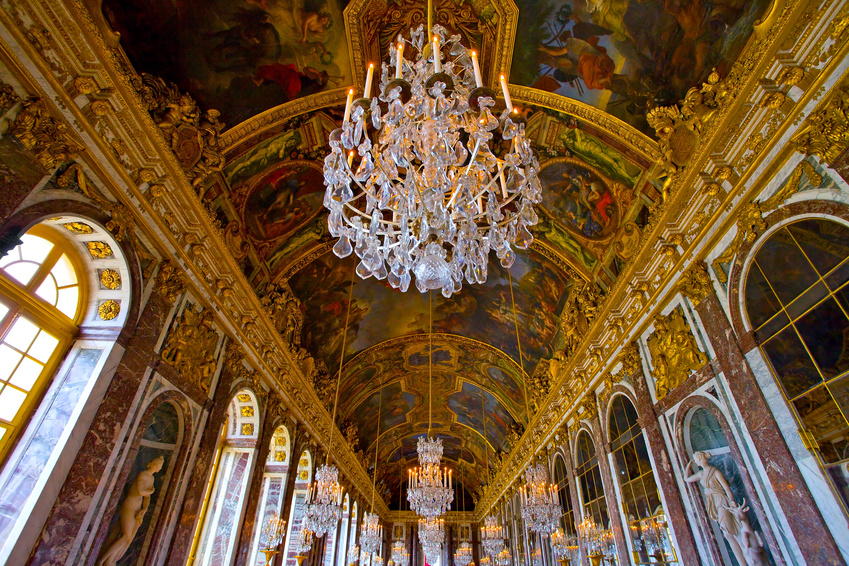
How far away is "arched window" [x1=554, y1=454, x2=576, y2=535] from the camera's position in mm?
11430

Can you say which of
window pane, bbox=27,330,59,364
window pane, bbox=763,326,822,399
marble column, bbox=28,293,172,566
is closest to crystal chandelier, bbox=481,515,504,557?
window pane, bbox=763,326,822,399

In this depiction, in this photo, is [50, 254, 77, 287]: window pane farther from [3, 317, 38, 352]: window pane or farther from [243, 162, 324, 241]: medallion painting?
[243, 162, 324, 241]: medallion painting

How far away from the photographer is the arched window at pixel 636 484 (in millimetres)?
6809

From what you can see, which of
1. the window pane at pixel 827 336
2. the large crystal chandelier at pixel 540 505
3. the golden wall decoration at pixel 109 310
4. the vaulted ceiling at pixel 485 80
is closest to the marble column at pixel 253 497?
the vaulted ceiling at pixel 485 80

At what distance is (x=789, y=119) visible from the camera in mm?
4516

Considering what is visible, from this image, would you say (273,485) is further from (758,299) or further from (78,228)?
(758,299)

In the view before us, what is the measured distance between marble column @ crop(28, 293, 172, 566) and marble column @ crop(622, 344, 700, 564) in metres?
7.44

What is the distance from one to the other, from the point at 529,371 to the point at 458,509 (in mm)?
21417

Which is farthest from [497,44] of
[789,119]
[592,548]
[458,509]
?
[458,509]

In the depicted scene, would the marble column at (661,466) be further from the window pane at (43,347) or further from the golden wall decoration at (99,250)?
the window pane at (43,347)

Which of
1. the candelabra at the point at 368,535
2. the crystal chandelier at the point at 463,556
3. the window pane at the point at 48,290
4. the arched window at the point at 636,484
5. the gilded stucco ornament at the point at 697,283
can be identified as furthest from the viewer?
the crystal chandelier at the point at 463,556

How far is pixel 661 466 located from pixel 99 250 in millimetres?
8463

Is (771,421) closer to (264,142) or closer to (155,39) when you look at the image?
(264,142)

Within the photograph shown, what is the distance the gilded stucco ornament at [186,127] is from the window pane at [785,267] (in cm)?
747
